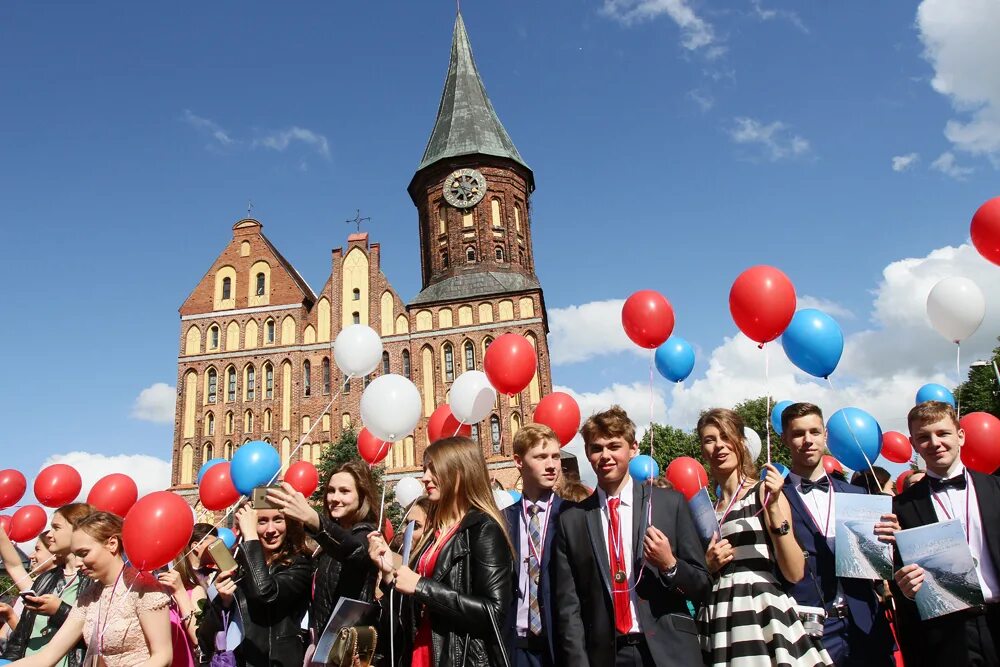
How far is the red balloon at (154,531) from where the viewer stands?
3.64 meters

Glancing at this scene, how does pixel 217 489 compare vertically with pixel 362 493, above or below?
above

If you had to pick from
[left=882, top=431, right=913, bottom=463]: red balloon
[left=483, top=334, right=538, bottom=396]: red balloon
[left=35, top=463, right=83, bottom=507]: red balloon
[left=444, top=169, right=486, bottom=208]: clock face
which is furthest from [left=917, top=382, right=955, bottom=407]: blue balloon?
[left=444, top=169, right=486, bottom=208]: clock face

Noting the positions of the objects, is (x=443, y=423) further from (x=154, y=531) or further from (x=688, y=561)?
(x=688, y=561)

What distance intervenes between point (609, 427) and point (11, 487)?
9.27 meters

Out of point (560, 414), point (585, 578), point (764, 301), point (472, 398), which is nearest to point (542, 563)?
point (585, 578)

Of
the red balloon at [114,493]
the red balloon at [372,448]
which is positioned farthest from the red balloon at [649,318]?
the red balloon at [114,493]

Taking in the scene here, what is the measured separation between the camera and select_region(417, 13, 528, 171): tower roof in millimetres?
37219

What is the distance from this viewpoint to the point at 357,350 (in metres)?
8.17

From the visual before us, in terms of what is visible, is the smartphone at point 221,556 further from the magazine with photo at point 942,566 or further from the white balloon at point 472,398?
the white balloon at point 472,398

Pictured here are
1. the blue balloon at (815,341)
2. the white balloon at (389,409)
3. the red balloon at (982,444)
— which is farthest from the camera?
the red balloon at (982,444)

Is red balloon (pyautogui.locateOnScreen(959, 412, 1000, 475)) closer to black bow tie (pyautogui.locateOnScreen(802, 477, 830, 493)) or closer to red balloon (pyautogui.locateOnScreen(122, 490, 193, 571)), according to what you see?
black bow tie (pyautogui.locateOnScreen(802, 477, 830, 493))

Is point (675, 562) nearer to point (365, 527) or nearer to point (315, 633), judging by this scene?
point (365, 527)

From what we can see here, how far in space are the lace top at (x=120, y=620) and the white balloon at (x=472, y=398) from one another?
4.47 m

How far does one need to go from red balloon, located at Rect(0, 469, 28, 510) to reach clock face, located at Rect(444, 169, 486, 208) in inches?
1135
